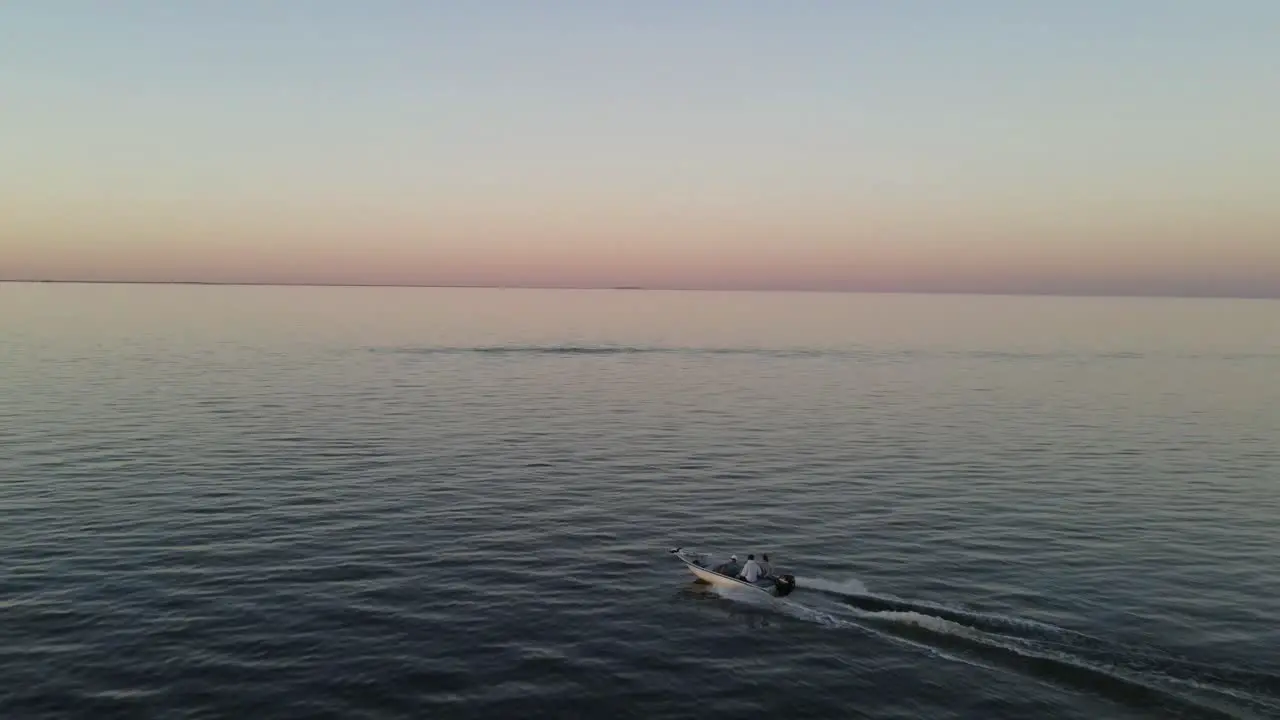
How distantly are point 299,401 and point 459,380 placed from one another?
3146 cm

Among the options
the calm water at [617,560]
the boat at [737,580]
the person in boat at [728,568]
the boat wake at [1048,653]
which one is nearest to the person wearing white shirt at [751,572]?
the boat at [737,580]

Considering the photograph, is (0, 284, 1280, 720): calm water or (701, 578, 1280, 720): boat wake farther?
(0, 284, 1280, 720): calm water

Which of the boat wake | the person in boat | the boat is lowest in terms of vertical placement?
the boat wake

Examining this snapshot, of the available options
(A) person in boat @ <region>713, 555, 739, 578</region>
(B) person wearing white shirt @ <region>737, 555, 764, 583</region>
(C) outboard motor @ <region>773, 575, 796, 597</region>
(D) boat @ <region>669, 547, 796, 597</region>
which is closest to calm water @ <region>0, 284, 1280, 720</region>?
(D) boat @ <region>669, 547, 796, 597</region>

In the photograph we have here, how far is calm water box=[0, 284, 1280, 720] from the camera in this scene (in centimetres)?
3388

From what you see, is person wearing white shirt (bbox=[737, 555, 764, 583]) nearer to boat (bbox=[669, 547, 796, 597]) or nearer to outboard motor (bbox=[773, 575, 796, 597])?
boat (bbox=[669, 547, 796, 597])

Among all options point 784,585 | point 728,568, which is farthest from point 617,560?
point 784,585

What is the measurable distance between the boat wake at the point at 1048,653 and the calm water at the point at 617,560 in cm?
16

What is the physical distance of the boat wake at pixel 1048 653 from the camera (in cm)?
3303

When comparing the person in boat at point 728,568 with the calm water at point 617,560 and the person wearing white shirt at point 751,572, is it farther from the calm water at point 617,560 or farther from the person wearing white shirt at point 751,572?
the calm water at point 617,560

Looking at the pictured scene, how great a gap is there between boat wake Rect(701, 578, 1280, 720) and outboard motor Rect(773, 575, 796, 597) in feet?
1.49

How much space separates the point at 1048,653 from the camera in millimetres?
36562

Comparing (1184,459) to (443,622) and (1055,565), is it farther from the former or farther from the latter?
(443,622)

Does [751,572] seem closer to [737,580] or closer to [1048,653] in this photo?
[737,580]
